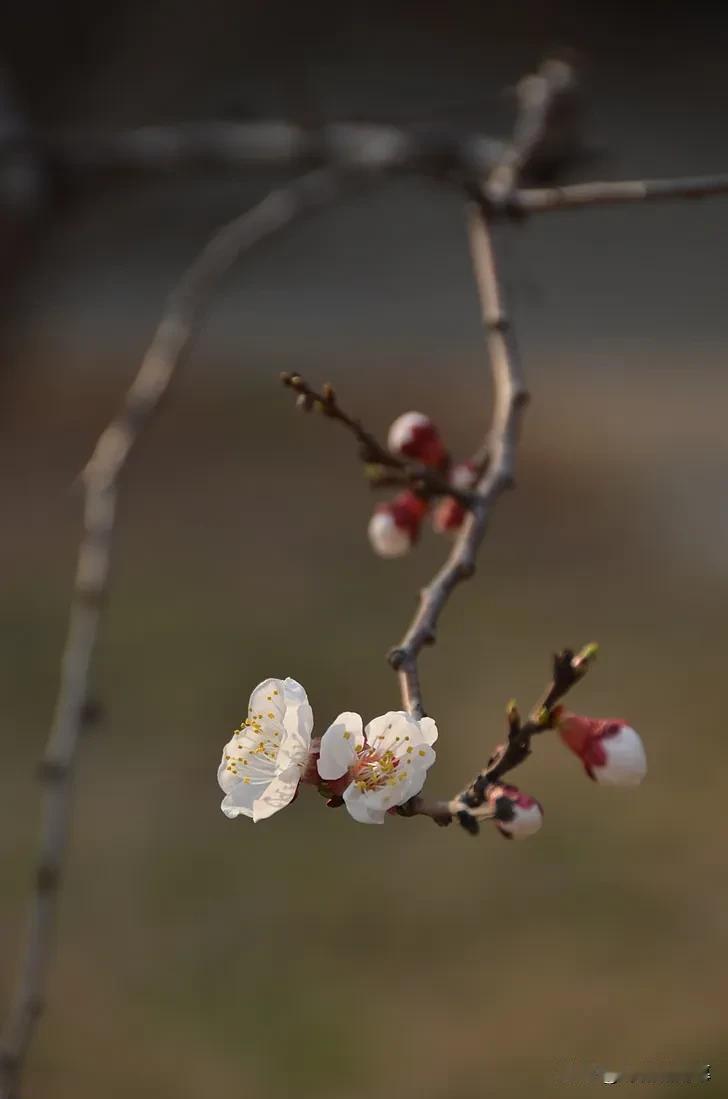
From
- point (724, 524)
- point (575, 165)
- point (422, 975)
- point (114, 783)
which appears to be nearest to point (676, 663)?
point (724, 524)

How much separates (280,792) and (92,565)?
0.50m

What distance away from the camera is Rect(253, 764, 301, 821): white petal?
0.51 metres

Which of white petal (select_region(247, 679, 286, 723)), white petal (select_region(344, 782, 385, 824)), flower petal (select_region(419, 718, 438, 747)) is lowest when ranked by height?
white petal (select_region(344, 782, 385, 824))

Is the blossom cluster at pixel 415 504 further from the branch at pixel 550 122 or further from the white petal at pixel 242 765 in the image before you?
the branch at pixel 550 122

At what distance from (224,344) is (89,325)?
26.7 inches

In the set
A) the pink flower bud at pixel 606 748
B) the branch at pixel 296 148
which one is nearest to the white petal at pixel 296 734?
the pink flower bud at pixel 606 748

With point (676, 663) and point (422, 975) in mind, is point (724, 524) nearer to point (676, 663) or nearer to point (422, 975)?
point (676, 663)

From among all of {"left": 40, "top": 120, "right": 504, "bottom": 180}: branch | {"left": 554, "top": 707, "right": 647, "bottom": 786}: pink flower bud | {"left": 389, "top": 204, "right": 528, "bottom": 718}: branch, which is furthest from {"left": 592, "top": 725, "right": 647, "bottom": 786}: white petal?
{"left": 40, "top": 120, "right": 504, "bottom": 180}: branch

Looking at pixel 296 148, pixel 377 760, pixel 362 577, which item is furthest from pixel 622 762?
pixel 362 577

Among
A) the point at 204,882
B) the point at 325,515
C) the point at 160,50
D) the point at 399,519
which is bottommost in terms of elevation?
the point at 399,519

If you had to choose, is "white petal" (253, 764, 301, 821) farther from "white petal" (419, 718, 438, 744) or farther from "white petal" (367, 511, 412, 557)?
"white petal" (367, 511, 412, 557)

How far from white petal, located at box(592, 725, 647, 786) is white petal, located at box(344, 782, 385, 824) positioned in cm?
12

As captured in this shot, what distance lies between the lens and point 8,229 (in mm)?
1769

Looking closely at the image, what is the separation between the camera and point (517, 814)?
1.55 feet
